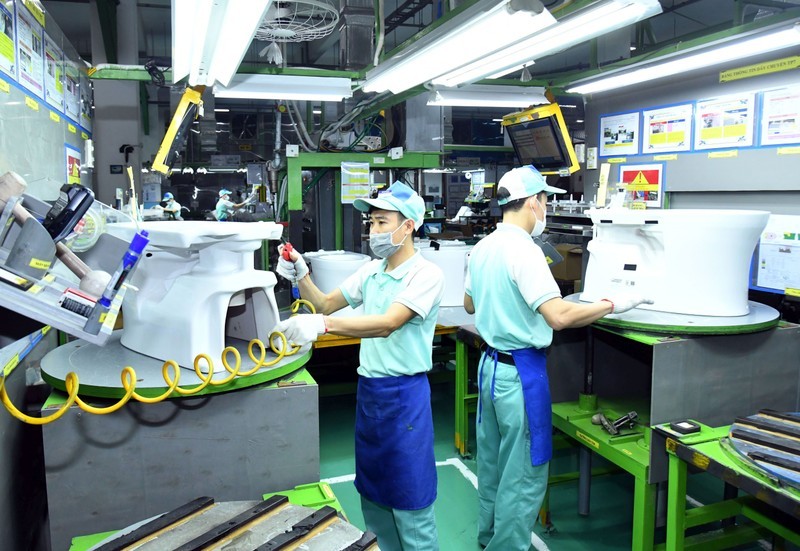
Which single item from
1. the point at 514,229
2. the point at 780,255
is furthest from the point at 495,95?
the point at 780,255

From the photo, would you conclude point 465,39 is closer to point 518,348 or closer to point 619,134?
point 518,348

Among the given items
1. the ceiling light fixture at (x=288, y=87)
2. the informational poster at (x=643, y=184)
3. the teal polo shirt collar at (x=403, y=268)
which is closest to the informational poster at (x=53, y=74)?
the ceiling light fixture at (x=288, y=87)

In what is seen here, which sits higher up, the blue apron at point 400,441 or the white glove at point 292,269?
the white glove at point 292,269

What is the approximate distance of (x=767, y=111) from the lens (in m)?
3.08

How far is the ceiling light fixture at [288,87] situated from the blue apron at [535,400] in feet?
6.17

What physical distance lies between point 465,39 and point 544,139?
1831mm

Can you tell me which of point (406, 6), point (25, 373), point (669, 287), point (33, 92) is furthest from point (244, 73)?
point (406, 6)

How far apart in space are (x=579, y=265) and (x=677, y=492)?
2575mm

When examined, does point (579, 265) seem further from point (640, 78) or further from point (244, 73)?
point (244, 73)

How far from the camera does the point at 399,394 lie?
6.84 feet

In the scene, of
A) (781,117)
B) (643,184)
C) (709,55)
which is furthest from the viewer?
(643,184)

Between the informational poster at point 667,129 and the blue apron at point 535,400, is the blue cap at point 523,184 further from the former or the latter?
the informational poster at point 667,129

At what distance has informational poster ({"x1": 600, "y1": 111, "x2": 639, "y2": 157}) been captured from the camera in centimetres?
396

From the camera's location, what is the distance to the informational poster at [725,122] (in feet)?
10.4
